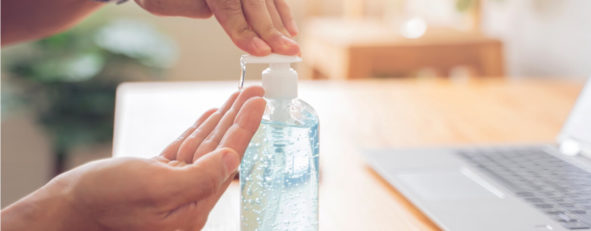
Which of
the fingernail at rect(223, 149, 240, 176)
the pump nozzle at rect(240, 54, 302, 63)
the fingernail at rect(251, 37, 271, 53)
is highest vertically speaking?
the fingernail at rect(251, 37, 271, 53)

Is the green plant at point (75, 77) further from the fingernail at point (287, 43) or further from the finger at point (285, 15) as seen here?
the fingernail at point (287, 43)

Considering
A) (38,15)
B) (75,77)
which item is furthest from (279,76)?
(75,77)

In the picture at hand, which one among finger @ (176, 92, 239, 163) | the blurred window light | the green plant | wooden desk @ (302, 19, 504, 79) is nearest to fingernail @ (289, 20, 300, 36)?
finger @ (176, 92, 239, 163)

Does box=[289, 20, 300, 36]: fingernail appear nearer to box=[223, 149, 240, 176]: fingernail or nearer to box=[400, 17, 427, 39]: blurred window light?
box=[223, 149, 240, 176]: fingernail

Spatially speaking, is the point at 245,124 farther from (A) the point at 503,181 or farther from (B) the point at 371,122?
(B) the point at 371,122

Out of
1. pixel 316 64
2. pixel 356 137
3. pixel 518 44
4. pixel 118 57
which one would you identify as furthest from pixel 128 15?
pixel 356 137

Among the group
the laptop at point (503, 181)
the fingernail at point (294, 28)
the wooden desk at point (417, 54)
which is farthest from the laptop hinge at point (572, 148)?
the wooden desk at point (417, 54)
